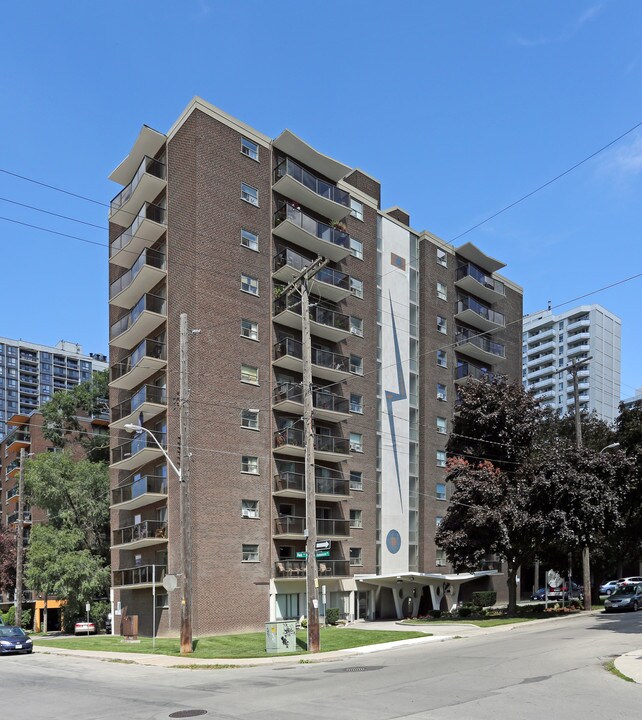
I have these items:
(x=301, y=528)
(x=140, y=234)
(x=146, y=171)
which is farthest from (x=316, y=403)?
(x=146, y=171)

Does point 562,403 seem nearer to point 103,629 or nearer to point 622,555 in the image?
point 622,555

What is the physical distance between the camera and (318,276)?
152ft

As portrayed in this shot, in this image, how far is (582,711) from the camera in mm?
12484

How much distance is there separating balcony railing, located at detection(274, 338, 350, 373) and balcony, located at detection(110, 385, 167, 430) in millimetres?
6874

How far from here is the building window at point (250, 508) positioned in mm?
40062

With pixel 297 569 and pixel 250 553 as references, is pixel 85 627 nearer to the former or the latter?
pixel 250 553

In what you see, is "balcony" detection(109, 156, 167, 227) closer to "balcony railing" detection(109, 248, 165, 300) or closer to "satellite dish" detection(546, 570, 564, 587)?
"balcony railing" detection(109, 248, 165, 300)

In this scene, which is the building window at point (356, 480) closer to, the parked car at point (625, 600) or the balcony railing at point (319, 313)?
the balcony railing at point (319, 313)

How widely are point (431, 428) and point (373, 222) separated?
15.0 m

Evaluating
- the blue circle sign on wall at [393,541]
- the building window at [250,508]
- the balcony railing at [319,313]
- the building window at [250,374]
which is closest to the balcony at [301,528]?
the building window at [250,508]

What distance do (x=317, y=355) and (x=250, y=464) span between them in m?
8.32

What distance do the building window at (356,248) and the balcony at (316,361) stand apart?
7371 mm

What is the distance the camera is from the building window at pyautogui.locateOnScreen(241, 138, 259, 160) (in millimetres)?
43438

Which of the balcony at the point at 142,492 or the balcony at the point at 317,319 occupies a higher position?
the balcony at the point at 317,319
